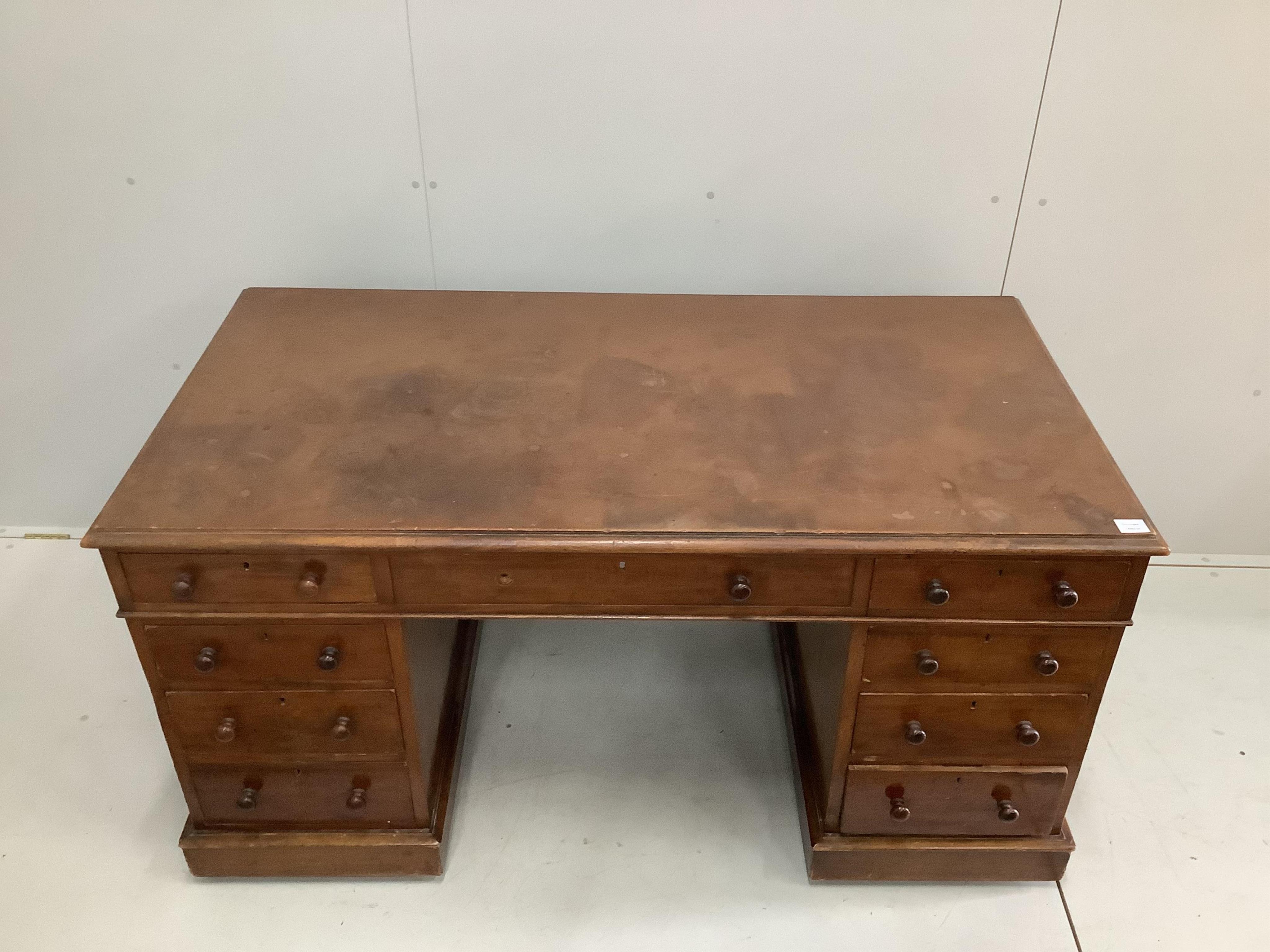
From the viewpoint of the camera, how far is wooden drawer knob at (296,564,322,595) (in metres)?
1.35

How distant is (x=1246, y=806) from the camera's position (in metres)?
1.81

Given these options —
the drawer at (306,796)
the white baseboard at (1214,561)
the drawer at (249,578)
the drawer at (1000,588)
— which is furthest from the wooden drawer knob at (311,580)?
the white baseboard at (1214,561)

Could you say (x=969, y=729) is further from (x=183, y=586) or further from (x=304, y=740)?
(x=183, y=586)

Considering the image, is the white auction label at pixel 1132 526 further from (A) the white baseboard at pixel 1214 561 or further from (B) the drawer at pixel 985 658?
(A) the white baseboard at pixel 1214 561

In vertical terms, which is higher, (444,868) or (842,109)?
(842,109)

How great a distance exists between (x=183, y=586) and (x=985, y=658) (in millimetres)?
1102

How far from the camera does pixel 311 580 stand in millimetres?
1352

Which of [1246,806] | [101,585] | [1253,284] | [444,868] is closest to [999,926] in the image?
[1246,806]

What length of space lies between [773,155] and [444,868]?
136 cm

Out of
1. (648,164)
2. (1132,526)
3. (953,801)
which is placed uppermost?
(648,164)

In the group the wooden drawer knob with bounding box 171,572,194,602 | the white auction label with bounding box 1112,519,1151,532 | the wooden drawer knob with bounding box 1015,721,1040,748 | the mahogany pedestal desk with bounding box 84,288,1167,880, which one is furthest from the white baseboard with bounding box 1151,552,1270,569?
the wooden drawer knob with bounding box 171,572,194,602

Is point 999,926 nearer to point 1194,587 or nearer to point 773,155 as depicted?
point 1194,587

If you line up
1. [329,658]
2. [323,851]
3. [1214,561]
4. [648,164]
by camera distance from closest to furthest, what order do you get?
[329,658] → [323,851] → [648,164] → [1214,561]

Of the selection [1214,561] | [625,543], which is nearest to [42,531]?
[625,543]
